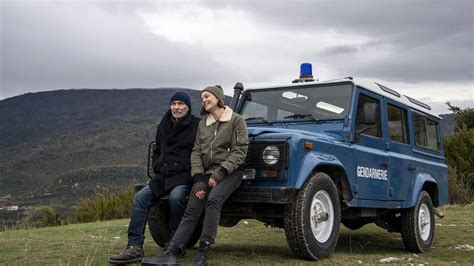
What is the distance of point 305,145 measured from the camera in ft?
18.1

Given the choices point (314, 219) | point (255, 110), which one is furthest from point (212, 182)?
point (255, 110)

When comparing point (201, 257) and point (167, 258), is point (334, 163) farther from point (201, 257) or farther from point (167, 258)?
point (167, 258)

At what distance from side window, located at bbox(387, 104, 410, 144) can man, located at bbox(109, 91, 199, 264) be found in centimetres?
297

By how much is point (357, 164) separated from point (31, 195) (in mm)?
43659

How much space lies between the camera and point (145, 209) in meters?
5.59

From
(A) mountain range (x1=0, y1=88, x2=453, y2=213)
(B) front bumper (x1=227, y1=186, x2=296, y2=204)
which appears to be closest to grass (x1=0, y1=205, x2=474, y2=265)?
→ (B) front bumper (x1=227, y1=186, x2=296, y2=204)

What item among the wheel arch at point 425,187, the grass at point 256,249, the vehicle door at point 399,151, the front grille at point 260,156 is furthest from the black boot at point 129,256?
the wheel arch at point 425,187

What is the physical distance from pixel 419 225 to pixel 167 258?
4005mm

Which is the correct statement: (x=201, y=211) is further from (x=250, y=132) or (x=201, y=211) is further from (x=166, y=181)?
(x=250, y=132)

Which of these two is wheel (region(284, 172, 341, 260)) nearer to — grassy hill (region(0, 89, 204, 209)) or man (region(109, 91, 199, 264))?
man (region(109, 91, 199, 264))

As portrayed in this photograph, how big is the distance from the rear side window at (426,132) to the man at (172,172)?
393 centimetres

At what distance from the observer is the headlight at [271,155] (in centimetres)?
540

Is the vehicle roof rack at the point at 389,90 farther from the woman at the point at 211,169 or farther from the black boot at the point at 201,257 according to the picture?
the black boot at the point at 201,257

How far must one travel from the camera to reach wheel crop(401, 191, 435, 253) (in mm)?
7410
